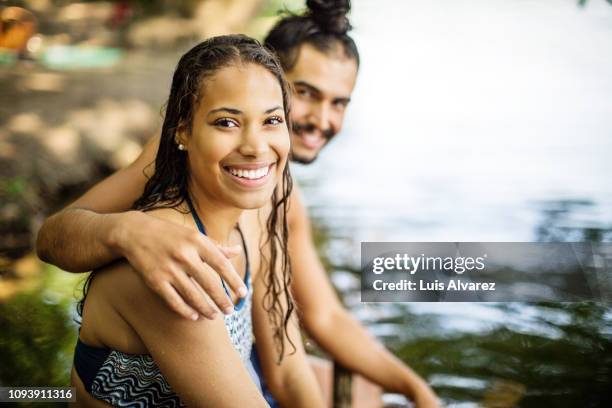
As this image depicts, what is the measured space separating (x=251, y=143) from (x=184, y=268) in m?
0.28

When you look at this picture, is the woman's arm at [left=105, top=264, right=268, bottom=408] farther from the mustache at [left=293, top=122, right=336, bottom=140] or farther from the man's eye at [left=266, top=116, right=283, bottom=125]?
the mustache at [left=293, top=122, right=336, bottom=140]

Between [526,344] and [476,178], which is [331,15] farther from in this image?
[526,344]

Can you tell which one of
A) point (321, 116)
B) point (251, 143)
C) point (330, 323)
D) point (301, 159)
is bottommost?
point (330, 323)

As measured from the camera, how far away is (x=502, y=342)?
182 centimetres

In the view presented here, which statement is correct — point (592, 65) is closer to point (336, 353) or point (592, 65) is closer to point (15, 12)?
point (336, 353)

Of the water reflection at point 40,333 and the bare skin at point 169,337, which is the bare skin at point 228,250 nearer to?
the bare skin at point 169,337

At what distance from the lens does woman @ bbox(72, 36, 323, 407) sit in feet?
3.92

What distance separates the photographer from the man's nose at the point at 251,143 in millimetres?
1248

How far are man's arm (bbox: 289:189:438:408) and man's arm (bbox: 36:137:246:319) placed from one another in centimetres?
67

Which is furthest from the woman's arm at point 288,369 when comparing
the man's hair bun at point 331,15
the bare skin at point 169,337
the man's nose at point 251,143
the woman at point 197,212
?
the man's hair bun at point 331,15

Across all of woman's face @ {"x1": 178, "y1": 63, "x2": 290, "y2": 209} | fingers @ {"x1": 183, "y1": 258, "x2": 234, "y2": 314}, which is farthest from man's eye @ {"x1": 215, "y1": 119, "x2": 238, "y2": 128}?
fingers @ {"x1": 183, "y1": 258, "x2": 234, "y2": 314}

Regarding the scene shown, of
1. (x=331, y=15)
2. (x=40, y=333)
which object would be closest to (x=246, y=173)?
(x=331, y=15)

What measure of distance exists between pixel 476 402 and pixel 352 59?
0.98 metres

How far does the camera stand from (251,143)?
125 cm
